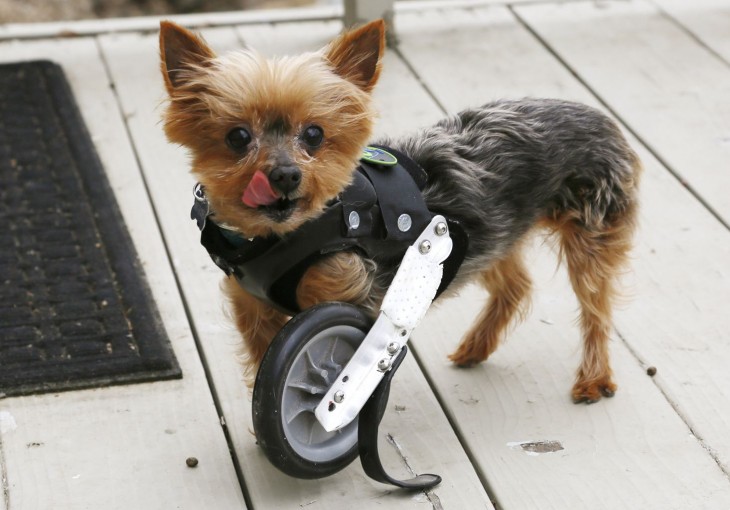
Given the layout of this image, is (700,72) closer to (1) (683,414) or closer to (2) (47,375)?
(1) (683,414)

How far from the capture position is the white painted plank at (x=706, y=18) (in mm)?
4781

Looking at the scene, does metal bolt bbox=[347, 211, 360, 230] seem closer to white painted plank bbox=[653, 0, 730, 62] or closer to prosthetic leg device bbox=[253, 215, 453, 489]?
prosthetic leg device bbox=[253, 215, 453, 489]

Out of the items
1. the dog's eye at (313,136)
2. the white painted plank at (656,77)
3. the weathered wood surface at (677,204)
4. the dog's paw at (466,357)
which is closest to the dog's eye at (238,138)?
the dog's eye at (313,136)

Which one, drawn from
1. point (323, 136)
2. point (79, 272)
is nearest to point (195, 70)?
point (323, 136)

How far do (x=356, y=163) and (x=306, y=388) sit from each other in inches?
19.1

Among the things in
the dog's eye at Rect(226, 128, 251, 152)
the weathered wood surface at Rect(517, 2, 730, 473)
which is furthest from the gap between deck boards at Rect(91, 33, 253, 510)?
the weathered wood surface at Rect(517, 2, 730, 473)

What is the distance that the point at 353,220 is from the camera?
8.05 feet

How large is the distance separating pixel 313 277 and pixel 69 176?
165 cm

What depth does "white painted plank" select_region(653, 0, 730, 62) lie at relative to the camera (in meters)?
4.78

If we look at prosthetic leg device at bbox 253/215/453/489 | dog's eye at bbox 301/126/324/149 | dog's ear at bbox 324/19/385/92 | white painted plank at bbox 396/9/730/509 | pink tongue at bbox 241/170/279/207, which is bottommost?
white painted plank at bbox 396/9/730/509

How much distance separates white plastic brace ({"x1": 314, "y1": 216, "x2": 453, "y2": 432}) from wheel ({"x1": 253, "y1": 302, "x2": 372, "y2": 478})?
1.9 inches

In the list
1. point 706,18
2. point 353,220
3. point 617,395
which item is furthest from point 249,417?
point 706,18

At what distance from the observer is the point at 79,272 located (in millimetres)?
3352

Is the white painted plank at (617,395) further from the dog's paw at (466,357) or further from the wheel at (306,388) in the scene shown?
the wheel at (306,388)
